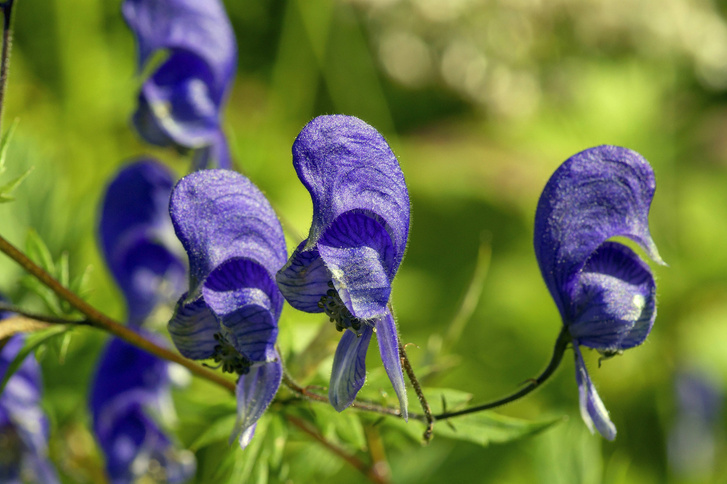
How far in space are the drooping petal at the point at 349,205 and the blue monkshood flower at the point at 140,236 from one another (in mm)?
664

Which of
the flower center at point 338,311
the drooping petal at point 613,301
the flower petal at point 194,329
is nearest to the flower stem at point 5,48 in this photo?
the flower petal at point 194,329

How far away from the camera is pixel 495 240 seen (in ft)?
8.10

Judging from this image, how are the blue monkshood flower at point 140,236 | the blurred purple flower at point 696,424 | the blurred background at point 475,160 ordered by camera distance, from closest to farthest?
the blue monkshood flower at point 140,236 < the blurred background at point 475,160 < the blurred purple flower at point 696,424

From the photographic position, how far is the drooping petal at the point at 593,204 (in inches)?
29.0

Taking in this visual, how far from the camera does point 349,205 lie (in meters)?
0.65

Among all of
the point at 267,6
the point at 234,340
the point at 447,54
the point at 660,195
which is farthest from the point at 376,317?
A: the point at 267,6

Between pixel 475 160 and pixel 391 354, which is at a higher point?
pixel 391 354

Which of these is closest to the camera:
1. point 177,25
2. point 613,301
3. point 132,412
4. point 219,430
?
point 613,301

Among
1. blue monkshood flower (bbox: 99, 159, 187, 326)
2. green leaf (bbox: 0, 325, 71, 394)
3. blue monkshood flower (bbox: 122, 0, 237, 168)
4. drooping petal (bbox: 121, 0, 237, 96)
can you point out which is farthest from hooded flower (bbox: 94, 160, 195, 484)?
green leaf (bbox: 0, 325, 71, 394)

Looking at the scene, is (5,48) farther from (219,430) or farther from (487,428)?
(487,428)

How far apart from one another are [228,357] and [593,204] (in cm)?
40

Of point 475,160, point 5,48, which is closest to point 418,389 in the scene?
point 5,48

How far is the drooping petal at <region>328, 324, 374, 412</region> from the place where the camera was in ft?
2.10

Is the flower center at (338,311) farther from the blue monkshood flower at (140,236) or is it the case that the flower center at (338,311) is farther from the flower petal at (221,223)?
the blue monkshood flower at (140,236)
